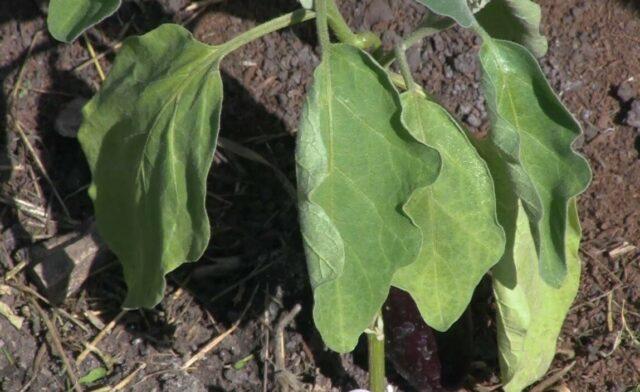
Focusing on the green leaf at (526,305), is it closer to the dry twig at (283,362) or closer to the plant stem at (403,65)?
the plant stem at (403,65)

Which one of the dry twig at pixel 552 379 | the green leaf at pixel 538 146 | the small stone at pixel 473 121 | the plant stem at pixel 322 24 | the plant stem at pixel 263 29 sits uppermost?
the plant stem at pixel 322 24

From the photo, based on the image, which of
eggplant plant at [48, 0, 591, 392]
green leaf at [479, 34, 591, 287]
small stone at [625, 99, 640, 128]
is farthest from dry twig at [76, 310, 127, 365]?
small stone at [625, 99, 640, 128]

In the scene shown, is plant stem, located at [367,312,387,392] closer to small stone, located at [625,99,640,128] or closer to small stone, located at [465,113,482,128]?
small stone, located at [465,113,482,128]

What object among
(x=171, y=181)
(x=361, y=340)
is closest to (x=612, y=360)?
(x=361, y=340)

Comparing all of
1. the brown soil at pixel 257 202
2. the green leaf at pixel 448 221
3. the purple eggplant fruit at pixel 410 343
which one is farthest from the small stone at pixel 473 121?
the green leaf at pixel 448 221

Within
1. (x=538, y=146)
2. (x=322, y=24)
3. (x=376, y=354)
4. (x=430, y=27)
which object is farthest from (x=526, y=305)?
(x=322, y=24)

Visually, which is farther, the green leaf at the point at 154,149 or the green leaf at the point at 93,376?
the green leaf at the point at 93,376
